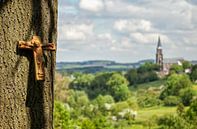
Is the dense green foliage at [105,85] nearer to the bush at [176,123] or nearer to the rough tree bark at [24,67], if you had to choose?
the bush at [176,123]

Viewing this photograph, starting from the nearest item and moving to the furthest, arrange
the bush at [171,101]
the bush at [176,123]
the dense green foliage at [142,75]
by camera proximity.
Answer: the bush at [176,123] < the bush at [171,101] < the dense green foliage at [142,75]

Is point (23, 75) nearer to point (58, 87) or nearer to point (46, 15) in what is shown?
point (46, 15)

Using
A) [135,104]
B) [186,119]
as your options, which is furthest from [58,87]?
[135,104]

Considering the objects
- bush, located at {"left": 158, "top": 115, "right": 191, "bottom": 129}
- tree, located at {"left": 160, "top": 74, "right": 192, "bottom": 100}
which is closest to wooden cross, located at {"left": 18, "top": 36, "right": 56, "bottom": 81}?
bush, located at {"left": 158, "top": 115, "right": 191, "bottom": 129}

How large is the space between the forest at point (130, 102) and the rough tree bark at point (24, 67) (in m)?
Answer: 31.3

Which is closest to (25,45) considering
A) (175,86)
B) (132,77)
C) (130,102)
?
(130,102)

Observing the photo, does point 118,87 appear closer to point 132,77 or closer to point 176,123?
point 132,77

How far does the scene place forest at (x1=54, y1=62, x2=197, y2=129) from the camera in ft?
198

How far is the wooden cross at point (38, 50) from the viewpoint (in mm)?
4059

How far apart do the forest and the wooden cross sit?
3134 cm

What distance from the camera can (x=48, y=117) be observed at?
13.8 ft

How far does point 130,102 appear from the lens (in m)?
116

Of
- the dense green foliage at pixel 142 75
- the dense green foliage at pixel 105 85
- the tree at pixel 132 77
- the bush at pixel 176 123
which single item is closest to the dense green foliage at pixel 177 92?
Answer: the dense green foliage at pixel 105 85

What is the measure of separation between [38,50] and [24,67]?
18cm
